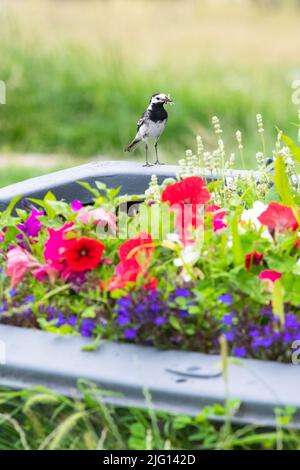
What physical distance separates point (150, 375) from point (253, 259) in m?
0.50

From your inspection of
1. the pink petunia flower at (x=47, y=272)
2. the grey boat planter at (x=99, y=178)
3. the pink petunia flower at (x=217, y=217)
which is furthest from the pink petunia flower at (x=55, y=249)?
the grey boat planter at (x=99, y=178)

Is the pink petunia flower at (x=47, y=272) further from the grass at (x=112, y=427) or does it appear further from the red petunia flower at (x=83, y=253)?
the grass at (x=112, y=427)

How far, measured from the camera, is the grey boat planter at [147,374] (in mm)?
1812

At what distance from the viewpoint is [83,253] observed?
2275 mm

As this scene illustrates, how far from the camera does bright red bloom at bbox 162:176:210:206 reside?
2464 mm

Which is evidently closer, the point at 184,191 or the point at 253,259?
the point at 253,259

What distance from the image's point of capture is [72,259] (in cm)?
225

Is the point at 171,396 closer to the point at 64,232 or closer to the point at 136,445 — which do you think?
the point at 136,445

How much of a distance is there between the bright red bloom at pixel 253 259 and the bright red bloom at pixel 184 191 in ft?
1.00

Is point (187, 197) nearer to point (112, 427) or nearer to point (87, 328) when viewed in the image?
point (87, 328)

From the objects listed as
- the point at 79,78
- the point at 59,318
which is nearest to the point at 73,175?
the point at 59,318

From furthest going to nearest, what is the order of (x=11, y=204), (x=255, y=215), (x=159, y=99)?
(x=159, y=99)
(x=11, y=204)
(x=255, y=215)

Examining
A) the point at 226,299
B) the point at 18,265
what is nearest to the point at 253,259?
the point at 226,299

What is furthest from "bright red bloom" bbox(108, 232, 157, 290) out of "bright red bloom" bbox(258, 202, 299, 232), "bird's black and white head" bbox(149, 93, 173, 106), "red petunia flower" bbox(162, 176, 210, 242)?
"bird's black and white head" bbox(149, 93, 173, 106)
